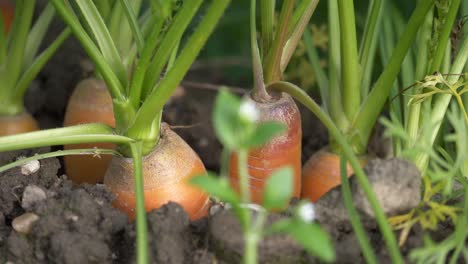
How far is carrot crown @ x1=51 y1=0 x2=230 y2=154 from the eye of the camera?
789 millimetres

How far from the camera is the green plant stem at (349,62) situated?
3.11 feet

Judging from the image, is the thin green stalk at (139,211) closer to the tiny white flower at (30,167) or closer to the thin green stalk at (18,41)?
the tiny white flower at (30,167)

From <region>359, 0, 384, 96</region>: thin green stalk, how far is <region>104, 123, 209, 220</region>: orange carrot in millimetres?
305

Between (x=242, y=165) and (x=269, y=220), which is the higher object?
(x=242, y=165)

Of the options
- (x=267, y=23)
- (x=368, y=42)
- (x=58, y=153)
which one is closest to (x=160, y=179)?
(x=58, y=153)

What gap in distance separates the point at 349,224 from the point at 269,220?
94 mm

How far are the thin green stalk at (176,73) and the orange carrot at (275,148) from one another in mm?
156

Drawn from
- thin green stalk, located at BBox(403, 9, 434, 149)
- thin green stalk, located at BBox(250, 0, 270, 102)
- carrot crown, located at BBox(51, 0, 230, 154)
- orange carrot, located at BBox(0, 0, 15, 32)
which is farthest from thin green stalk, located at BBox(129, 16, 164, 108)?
orange carrot, located at BBox(0, 0, 15, 32)

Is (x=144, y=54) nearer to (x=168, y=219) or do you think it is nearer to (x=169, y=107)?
(x=168, y=219)

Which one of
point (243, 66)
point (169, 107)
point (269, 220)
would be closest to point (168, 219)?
point (269, 220)

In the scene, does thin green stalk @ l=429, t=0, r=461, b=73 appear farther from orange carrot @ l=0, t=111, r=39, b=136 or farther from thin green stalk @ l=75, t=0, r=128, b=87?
orange carrot @ l=0, t=111, r=39, b=136

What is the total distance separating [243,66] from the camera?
5.10 feet

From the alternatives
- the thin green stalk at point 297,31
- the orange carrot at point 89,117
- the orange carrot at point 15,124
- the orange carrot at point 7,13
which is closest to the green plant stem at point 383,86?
the thin green stalk at point 297,31

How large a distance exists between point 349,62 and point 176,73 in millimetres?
293
